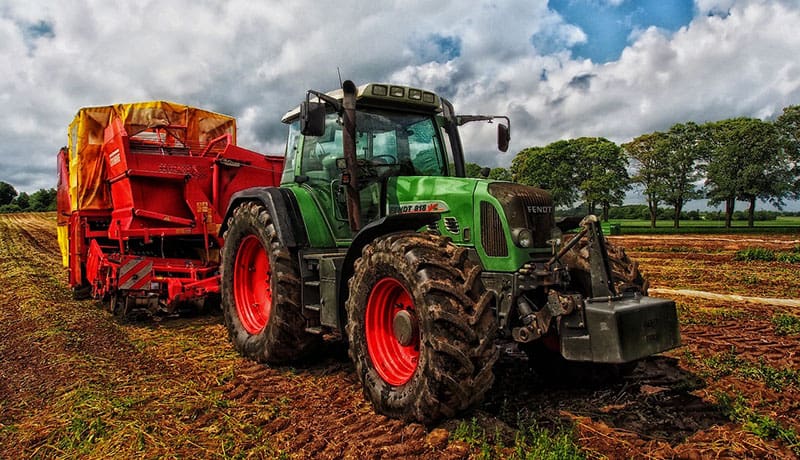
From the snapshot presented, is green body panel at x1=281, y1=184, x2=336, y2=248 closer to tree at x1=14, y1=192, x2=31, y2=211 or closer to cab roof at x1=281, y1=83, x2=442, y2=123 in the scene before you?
cab roof at x1=281, y1=83, x2=442, y2=123

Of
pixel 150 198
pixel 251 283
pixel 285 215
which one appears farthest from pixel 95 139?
pixel 285 215

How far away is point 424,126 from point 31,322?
6554mm

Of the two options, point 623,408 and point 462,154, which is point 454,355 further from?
point 462,154

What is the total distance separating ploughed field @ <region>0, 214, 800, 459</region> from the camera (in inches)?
142

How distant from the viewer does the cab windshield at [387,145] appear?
536 cm

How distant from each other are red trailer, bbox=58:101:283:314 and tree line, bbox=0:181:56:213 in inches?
2553

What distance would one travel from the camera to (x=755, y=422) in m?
3.85

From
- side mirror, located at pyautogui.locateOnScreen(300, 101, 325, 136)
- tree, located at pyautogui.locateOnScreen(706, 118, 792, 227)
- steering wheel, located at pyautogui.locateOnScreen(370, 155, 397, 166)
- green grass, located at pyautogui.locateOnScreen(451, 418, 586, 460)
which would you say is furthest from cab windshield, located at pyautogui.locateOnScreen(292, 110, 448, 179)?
tree, located at pyautogui.locateOnScreen(706, 118, 792, 227)

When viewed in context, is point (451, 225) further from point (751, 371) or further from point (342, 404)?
point (751, 371)

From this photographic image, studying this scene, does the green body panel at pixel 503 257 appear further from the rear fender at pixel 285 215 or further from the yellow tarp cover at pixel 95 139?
the yellow tarp cover at pixel 95 139

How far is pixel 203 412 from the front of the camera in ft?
14.3

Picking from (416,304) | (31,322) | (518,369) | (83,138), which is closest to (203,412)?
(416,304)

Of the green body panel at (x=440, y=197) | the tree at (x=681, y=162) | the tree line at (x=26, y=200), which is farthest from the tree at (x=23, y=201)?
the green body panel at (x=440, y=197)

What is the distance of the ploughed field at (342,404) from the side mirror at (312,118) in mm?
2276
